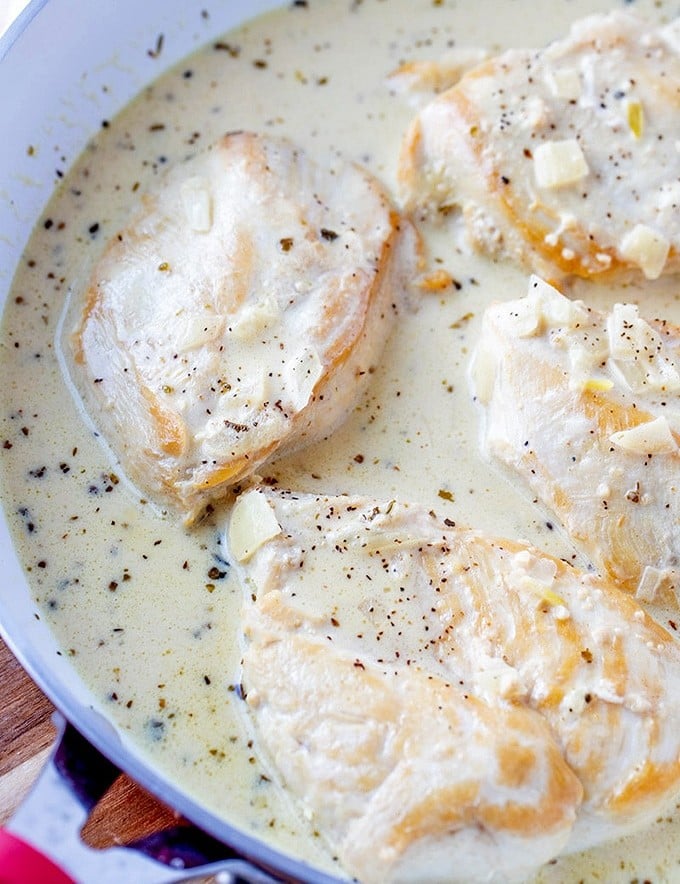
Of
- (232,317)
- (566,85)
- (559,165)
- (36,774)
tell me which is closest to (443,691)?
(36,774)

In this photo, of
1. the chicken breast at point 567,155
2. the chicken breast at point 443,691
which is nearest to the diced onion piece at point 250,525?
the chicken breast at point 443,691

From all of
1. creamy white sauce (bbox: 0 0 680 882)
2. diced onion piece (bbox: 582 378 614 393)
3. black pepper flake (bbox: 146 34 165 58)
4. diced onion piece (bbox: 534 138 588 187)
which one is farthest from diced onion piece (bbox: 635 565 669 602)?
black pepper flake (bbox: 146 34 165 58)

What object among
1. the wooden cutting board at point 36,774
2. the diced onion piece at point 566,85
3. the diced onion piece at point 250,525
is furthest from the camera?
the diced onion piece at point 566,85

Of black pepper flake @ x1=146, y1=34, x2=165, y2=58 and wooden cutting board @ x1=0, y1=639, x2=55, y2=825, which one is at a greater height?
black pepper flake @ x1=146, y1=34, x2=165, y2=58

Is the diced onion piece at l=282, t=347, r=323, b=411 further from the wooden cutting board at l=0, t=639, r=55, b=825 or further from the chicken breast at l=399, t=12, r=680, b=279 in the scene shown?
the wooden cutting board at l=0, t=639, r=55, b=825

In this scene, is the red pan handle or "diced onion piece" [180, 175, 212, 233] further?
"diced onion piece" [180, 175, 212, 233]

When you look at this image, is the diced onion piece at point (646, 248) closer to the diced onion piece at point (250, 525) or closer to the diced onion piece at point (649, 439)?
the diced onion piece at point (649, 439)
